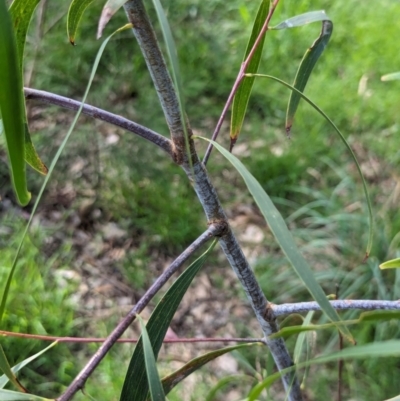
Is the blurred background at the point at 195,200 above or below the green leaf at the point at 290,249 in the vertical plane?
below

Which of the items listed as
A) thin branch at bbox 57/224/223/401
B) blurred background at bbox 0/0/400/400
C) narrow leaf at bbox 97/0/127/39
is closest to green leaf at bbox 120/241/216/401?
thin branch at bbox 57/224/223/401

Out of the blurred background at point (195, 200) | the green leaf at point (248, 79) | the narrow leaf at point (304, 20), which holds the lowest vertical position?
the blurred background at point (195, 200)

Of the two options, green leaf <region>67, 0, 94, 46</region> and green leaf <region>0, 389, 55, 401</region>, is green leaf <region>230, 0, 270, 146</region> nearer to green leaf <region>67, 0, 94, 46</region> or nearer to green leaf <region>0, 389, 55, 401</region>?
green leaf <region>67, 0, 94, 46</region>

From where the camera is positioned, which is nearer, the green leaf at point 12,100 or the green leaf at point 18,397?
the green leaf at point 12,100

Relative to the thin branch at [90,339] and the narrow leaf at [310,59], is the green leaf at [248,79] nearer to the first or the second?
the narrow leaf at [310,59]

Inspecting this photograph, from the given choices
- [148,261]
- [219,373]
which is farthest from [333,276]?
[148,261]

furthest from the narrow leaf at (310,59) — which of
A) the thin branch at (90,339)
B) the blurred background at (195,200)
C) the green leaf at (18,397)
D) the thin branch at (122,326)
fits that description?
the blurred background at (195,200)

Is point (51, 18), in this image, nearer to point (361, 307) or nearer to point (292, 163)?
point (292, 163)
